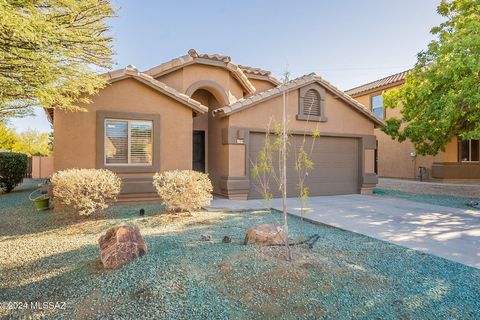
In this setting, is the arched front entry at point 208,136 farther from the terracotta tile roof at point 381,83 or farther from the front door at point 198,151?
the terracotta tile roof at point 381,83

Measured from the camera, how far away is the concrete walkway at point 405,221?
561 centimetres

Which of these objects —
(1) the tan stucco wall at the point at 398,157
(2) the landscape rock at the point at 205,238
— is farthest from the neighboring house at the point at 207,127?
(1) the tan stucco wall at the point at 398,157

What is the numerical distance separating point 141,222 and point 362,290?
5.31 meters

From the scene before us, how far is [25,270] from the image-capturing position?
4.30m

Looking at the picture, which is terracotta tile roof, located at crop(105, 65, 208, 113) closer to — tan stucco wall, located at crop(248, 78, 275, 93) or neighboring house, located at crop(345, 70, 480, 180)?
tan stucco wall, located at crop(248, 78, 275, 93)

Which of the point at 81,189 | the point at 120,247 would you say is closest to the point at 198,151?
the point at 81,189

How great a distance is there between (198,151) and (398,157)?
54.4 feet

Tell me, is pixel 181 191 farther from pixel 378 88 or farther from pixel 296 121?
pixel 378 88

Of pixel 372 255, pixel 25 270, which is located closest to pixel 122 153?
pixel 25 270

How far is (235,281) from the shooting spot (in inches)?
146

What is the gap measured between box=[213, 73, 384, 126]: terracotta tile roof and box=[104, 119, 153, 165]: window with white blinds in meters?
2.90

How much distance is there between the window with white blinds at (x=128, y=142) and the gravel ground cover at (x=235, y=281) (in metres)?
4.22

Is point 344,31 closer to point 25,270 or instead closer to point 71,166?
point 71,166

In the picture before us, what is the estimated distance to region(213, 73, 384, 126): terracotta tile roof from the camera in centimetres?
1083
